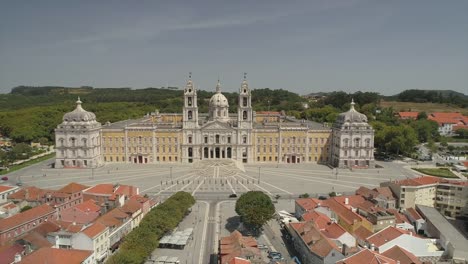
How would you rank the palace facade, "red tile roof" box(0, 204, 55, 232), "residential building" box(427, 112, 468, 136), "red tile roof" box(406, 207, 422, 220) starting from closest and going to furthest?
"red tile roof" box(0, 204, 55, 232) → "red tile roof" box(406, 207, 422, 220) → the palace facade → "residential building" box(427, 112, 468, 136)

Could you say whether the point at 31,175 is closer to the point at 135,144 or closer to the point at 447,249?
the point at 135,144

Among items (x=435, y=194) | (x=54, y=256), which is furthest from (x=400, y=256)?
(x=54, y=256)

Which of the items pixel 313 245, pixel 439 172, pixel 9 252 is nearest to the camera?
pixel 9 252

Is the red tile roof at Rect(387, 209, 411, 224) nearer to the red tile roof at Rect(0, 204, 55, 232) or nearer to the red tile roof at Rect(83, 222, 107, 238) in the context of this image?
the red tile roof at Rect(83, 222, 107, 238)

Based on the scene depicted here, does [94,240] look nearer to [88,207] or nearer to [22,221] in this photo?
[88,207]

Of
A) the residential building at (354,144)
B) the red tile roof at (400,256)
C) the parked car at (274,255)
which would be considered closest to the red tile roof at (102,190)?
the parked car at (274,255)

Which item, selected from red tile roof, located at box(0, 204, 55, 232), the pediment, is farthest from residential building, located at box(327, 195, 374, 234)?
the pediment
